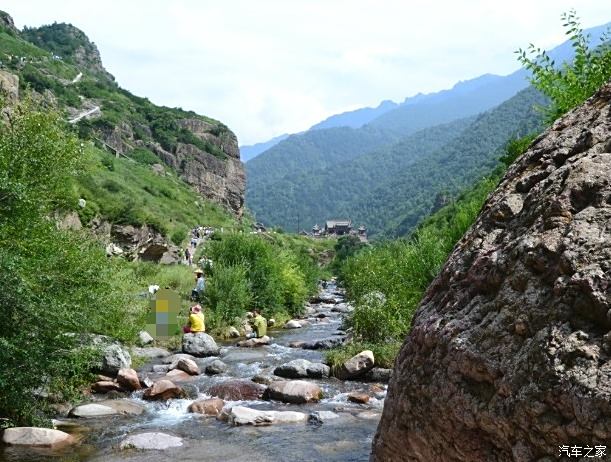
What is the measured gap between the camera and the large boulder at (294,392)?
16578mm

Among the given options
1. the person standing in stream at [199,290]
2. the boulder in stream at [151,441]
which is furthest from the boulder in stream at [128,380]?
the person standing in stream at [199,290]

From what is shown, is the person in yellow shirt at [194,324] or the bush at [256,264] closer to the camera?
the person in yellow shirt at [194,324]

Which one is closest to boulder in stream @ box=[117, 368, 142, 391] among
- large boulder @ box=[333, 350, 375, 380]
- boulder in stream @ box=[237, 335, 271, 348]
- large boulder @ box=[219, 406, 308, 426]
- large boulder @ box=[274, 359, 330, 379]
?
large boulder @ box=[219, 406, 308, 426]

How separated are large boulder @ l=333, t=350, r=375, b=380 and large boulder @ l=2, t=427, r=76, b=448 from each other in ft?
31.6

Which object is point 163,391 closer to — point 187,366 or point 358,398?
point 187,366

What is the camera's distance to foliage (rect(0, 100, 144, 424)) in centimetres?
1142

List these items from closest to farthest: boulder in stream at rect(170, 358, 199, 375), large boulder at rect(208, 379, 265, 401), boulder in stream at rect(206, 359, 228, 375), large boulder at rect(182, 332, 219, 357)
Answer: large boulder at rect(208, 379, 265, 401), boulder in stream at rect(170, 358, 199, 375), boulder in stream at rect(206, 359, 228, 375), large boulder at rect(182, 332, 219, 357)

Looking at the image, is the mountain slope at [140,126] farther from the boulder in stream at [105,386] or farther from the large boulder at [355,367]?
the large boulder at [355,367]

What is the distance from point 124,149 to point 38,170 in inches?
4374

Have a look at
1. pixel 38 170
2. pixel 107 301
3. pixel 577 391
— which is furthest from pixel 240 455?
pixel 577 391

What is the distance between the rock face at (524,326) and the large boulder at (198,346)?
1887 centimetres

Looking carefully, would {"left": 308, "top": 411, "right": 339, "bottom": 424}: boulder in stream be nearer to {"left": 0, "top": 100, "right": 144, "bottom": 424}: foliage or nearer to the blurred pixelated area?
{"left": 0, "top": 100, "right": 144, "bottom": 424}: foliage

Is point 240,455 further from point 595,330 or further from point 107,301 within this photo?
point 595,330

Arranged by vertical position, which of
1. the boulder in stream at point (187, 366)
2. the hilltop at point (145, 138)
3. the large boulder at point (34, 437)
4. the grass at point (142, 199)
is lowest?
the boulder in stream at point (187, 366)
